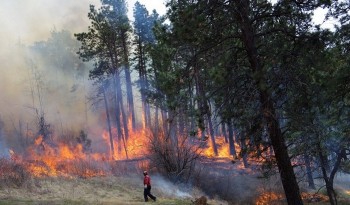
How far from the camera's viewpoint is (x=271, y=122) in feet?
33.8

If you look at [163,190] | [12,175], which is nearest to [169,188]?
[163,190]

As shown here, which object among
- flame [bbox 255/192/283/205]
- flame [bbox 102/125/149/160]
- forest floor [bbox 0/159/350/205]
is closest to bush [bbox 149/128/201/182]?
forest floor [bbox 0/159/350/205]

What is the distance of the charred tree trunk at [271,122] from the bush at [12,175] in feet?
49.1

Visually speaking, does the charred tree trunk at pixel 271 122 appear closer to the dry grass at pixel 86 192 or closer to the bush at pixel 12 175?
the dry grass at pixel 86 192

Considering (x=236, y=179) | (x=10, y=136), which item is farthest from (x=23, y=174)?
(x=10, y=136)

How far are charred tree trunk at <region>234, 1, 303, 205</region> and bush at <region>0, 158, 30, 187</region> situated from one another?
590 inches

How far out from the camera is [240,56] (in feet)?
41.9

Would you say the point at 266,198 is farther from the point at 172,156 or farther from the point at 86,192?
the point at 86,192

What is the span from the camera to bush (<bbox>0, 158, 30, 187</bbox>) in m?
19.7

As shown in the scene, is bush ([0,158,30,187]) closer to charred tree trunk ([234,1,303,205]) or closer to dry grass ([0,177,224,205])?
dry grass ([0,177,224,205])

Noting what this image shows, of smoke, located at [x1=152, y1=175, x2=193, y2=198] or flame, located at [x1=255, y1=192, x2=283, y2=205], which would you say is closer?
smoke, located at [x1=152, y1=175, x2=193, y2=198]

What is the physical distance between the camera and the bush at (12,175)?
1973cm

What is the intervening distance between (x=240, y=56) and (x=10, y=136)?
3809 centimetres

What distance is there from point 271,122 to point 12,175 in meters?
16.1
